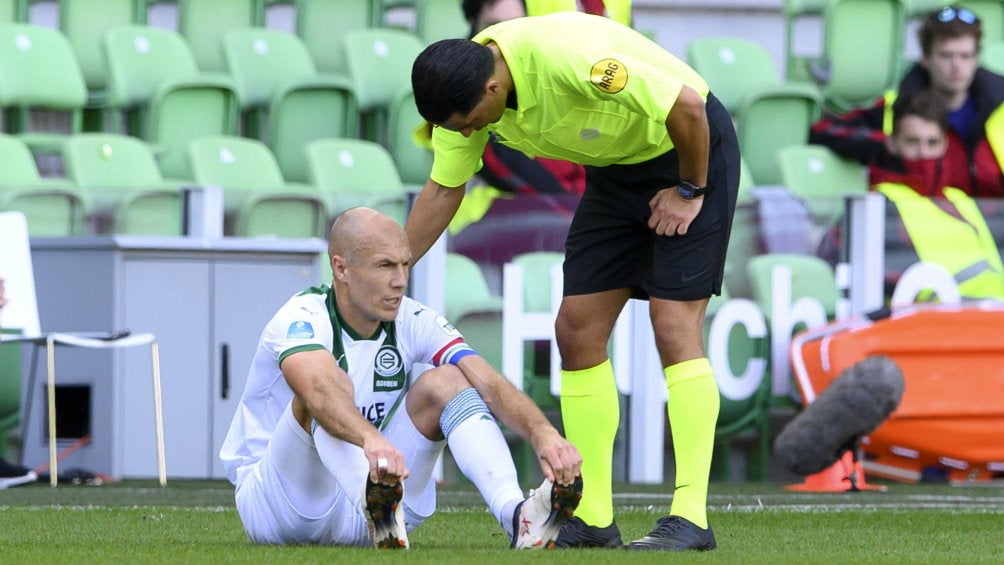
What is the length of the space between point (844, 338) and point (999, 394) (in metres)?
0.72

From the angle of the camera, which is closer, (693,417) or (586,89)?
(586,89)

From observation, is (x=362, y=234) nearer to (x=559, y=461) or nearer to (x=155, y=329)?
(x=559, y=461)

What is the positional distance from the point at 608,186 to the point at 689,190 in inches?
11.7

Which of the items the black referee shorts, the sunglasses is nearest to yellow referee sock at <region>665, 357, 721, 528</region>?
the black referee shorts

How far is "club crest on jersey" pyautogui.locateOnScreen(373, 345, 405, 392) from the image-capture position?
4281 millimetres

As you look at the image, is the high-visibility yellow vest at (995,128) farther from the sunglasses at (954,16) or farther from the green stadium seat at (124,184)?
the green stadium seat at (124,184)

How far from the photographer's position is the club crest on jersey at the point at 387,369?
4.28 m

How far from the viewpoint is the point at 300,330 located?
414cm

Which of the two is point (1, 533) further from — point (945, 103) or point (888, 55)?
point (888, 55)

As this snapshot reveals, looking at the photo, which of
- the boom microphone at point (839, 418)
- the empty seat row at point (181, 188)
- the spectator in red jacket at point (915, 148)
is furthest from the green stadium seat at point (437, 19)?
the boom microphone at point (839, 418)

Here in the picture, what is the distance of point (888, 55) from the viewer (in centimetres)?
1095

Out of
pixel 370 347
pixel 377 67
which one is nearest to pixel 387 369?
pixel 370 347

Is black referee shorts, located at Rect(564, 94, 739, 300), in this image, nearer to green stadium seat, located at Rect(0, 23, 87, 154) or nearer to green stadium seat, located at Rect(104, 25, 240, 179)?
green stadium seat, located at Rect(104, 25, 240, 179)

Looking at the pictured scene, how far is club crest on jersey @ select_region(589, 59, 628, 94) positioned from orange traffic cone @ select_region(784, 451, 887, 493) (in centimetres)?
362
